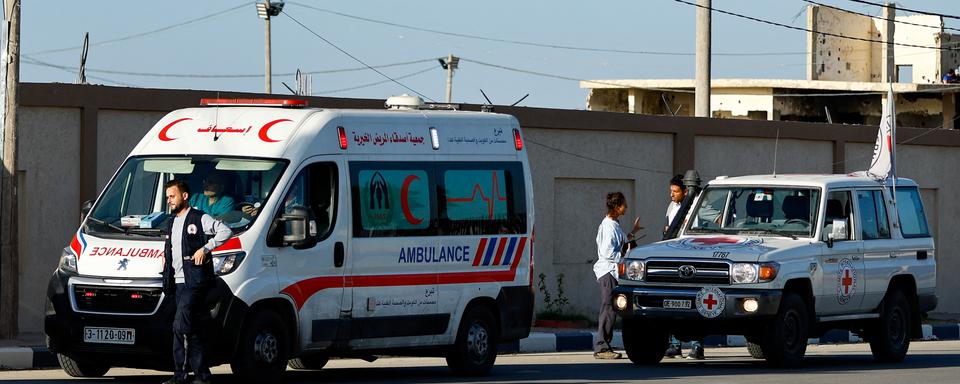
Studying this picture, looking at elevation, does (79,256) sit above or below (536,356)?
above

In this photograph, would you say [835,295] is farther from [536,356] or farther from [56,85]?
[56,85]

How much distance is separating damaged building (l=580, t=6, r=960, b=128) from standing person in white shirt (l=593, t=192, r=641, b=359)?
3071 cm

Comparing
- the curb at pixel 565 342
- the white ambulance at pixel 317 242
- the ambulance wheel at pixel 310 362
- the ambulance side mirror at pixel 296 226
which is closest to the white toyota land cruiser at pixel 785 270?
the white ambulance at pixel 317 242

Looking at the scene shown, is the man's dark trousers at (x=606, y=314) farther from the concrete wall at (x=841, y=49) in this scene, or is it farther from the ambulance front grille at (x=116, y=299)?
the concrete wall at (x=841, y=49)

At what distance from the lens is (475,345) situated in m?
15.3

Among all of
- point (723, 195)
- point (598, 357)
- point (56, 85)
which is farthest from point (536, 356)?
point (56, 85)

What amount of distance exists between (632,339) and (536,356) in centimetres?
209

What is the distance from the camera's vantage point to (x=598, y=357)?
1772 centimetres

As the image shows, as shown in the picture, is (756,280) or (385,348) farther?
(756,280)

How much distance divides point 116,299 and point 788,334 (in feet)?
21.7

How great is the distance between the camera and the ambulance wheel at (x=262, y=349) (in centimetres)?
1289

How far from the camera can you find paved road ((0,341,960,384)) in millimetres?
14602

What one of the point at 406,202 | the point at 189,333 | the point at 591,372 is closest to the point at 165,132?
the point at 406,202

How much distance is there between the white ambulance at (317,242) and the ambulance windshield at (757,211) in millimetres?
2274
